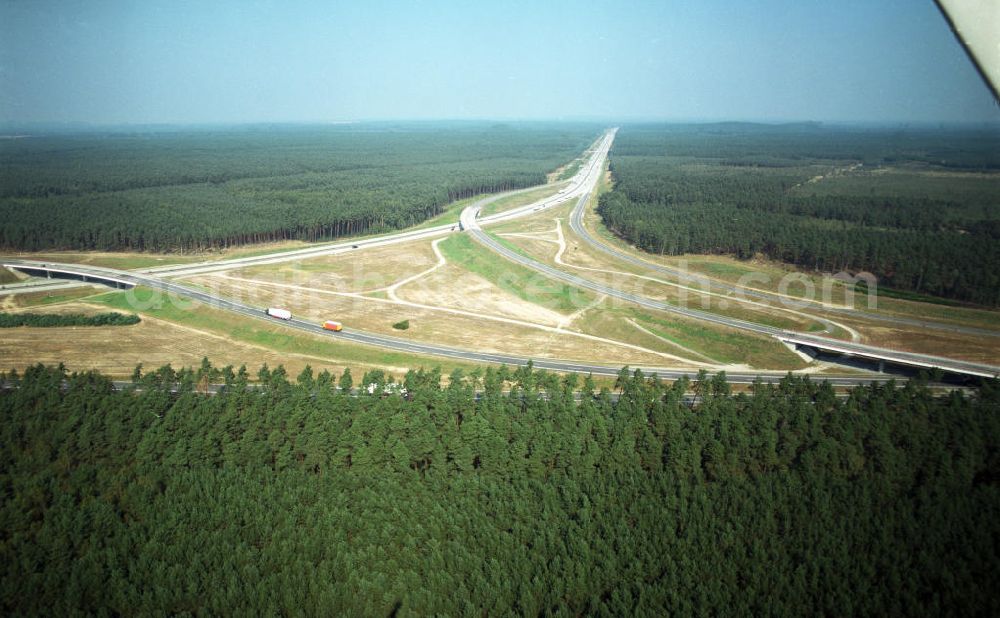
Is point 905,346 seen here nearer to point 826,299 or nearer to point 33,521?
point 826,299

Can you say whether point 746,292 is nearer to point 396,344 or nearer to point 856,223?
point 396,344

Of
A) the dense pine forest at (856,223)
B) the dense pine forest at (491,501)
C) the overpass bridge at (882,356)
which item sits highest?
Answer: the dense pine forest at (856,223)

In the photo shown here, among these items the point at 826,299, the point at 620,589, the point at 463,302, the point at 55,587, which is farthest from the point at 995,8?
the point at 826,299

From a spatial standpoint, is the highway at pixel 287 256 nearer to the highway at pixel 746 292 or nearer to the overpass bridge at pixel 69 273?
the overpass bridge at pixel 69 273

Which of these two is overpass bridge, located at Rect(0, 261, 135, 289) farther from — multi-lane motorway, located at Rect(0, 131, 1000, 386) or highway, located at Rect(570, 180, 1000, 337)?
highway, located at Rect(570, 180, 1000, 337)

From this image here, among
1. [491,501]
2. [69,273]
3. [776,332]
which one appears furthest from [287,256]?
[491,501]

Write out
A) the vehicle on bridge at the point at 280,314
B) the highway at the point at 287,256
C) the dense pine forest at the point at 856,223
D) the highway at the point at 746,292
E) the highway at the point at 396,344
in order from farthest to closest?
the highway at the point at 287,256
the dense pine forest at the point at 856,223
the vehicle on bridge at the point at 280,314
the highway at the point at 746,292
the highway at the point at 396,344

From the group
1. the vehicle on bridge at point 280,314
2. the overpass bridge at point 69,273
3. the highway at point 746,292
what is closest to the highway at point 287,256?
the overpass bridge at point 69,273

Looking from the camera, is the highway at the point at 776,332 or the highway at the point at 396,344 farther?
the highway at the point at 396,344
